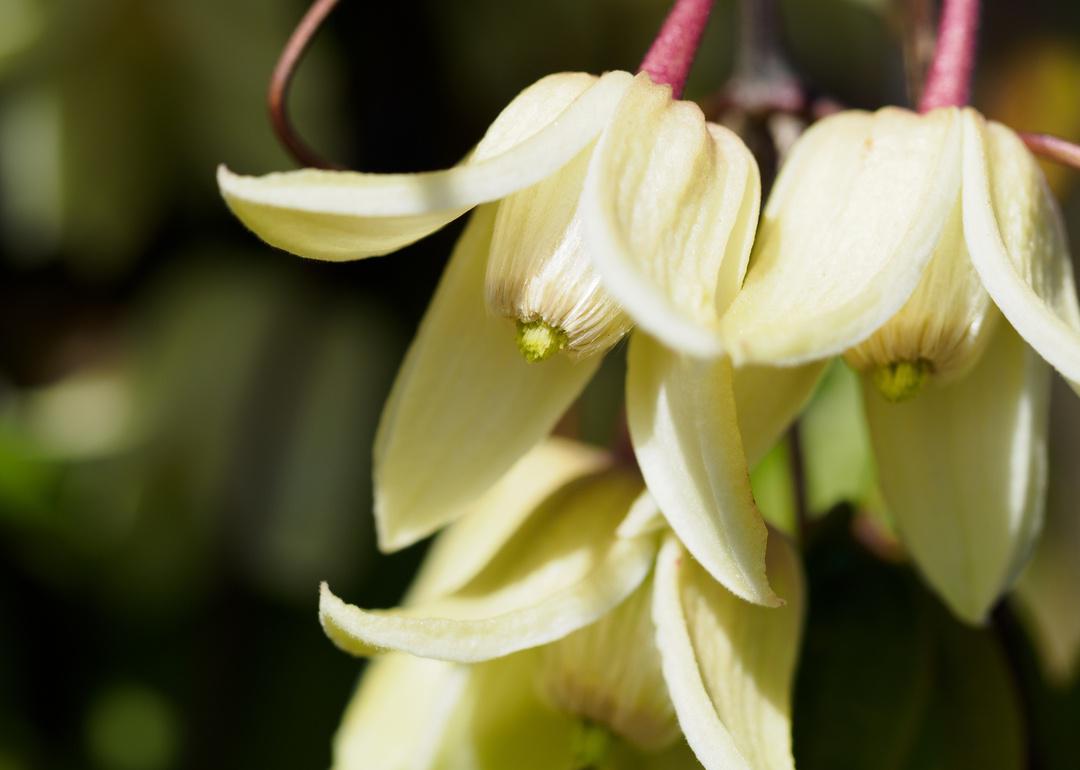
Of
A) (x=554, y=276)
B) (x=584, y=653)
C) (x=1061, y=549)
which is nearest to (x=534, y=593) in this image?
(x=584, y=653)

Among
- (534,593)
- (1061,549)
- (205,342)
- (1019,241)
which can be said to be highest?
(1019,241)

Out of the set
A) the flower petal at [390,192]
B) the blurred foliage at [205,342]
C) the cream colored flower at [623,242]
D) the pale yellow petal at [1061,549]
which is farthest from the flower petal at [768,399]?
the pale yellow petal at [1061,549]

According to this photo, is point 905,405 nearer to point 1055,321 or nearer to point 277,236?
point 1055,321

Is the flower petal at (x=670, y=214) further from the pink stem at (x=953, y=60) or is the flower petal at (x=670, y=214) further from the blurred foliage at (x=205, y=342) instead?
the blurred foliage at (x=205, y=342)

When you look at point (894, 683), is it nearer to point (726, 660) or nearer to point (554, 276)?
point (726, 660)

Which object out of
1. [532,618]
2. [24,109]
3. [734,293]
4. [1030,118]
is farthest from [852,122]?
[24,109]
